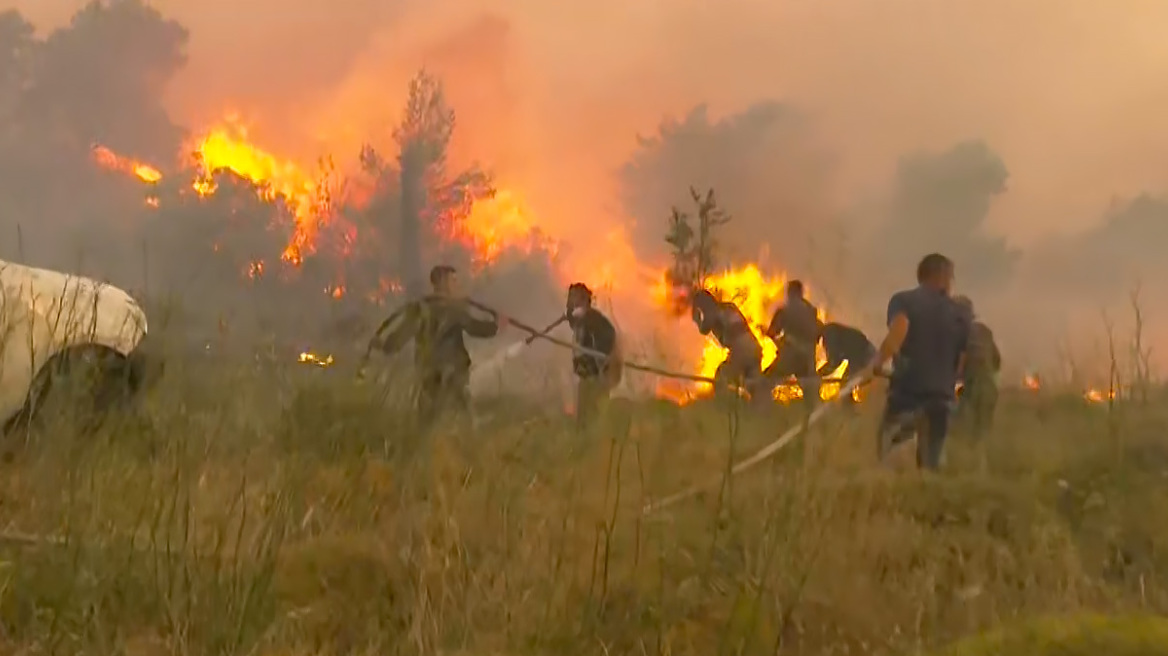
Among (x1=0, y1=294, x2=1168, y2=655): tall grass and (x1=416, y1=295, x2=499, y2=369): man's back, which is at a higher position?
(x1=416, y1=295, x2=499, y2=369): man's back

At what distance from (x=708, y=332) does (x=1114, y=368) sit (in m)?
3.36

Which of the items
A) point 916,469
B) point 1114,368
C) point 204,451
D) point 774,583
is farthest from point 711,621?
point 1114,368

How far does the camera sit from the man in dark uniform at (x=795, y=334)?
8.02 m

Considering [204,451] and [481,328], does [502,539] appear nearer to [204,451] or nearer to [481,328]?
[204,451]

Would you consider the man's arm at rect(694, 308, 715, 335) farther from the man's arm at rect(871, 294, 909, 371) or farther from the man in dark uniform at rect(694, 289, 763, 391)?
the man's arm at rect(871, 294, 909, 371)

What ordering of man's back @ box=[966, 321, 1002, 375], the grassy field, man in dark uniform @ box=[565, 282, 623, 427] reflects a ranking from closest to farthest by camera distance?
the grassy field, man in dark uniform @ box=[565, 282, 623, 427], man's back @ box=[966, 321, 1002, 375]

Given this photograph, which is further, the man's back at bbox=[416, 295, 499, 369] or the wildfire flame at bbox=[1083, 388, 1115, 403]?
the wildfire flame at bbox=[1083, 388, 1115, 403]

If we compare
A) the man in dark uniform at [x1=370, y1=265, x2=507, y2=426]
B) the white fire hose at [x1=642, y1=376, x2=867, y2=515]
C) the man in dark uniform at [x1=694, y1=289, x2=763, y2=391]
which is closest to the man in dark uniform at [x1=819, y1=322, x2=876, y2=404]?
the man in dark uniform at [x1=694, y1=289, x2=763, y2=391]

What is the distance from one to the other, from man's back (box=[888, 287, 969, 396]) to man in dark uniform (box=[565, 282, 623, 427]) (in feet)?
5.29

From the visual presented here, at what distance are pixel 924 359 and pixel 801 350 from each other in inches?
88.4

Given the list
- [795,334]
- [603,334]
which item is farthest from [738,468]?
[795,334]

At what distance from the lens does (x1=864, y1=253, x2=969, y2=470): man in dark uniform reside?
5777mm

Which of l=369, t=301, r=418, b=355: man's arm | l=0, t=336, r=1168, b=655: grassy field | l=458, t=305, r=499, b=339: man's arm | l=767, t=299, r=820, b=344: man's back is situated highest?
l=767, t=299, r=820, b=344: man's back

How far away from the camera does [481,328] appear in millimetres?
7293
